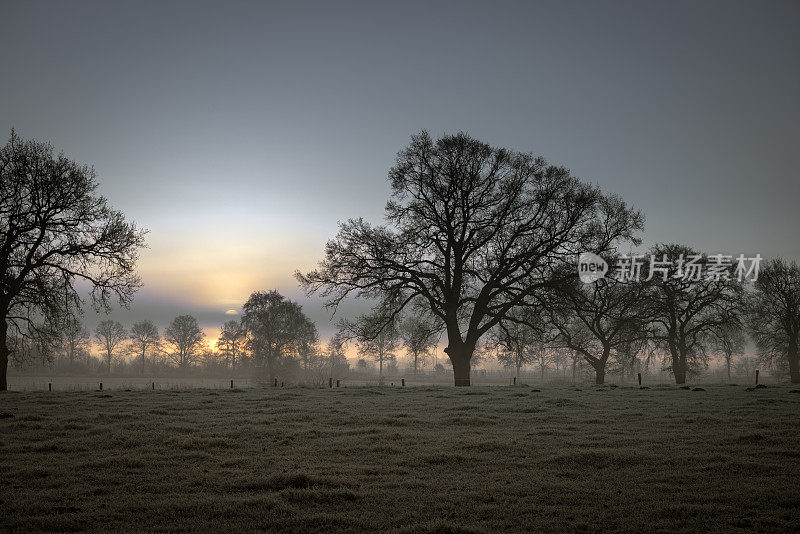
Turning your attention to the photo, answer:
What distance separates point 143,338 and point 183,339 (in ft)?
37.2

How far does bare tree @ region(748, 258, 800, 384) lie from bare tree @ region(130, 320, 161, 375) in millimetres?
102217

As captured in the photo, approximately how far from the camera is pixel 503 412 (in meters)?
18.5

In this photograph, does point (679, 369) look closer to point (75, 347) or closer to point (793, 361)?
point (793, 361)

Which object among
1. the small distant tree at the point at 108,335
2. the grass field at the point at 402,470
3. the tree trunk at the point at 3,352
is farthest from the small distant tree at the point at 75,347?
the grass field at the point at 402,470

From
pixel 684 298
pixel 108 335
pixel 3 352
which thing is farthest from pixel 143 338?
pixel 684 298

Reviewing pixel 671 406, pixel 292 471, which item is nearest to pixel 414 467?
pixel 292 471

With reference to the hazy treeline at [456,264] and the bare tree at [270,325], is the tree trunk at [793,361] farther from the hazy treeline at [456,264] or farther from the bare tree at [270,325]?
the bare tree at [270,325]

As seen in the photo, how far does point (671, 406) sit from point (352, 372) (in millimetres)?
89315

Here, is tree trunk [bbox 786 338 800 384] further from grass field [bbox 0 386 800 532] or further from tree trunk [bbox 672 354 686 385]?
grass field [bbox 0 386 800 532]

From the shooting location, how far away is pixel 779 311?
4909 cm

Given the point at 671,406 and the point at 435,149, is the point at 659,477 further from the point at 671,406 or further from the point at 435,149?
the point at 435,149

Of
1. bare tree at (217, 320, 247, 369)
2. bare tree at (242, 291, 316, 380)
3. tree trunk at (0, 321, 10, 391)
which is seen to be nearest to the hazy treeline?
tree trunk at (0, 321, 10, 391)

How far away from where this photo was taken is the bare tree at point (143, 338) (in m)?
99.8

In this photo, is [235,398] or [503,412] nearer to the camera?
[503,412]
